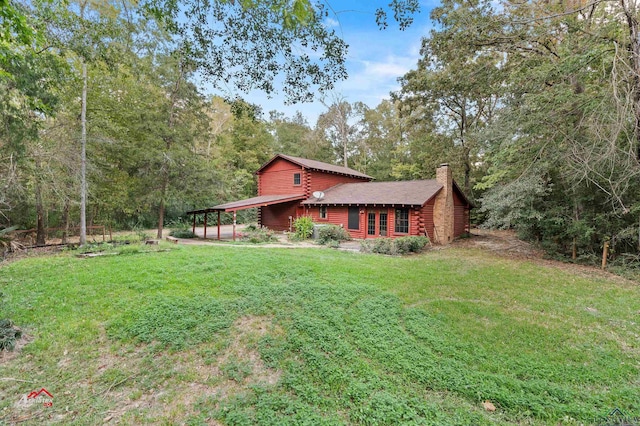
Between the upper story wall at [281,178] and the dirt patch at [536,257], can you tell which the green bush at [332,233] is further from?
the dirt patch at [536,257]

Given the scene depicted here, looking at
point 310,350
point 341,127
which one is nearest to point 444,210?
point 310,350

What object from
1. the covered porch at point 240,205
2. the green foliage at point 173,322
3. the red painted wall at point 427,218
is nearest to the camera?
the green foliage at point 173,322

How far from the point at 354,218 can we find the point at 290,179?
5844 mm

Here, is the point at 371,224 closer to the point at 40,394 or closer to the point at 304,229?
the point at 304,229

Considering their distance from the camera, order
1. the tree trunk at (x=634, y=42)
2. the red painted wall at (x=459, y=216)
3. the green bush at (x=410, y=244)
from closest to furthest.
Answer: the tree trunk at (x=634, y=42), the green bush at (x=410, y=244), the red painted wall at (x=459, y=216)

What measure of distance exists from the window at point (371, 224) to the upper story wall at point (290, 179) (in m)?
4.86

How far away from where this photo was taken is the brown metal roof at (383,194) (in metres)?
13.6

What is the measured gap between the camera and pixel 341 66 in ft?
16.2

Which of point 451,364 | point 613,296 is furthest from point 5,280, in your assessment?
point 613,296

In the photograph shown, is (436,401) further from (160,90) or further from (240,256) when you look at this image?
(160,90)

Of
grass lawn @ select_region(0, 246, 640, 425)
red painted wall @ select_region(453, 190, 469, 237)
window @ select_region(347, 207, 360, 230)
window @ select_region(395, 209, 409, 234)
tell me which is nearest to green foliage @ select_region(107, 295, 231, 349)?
grass lawn @ select_region(0, 246, 640, 425)

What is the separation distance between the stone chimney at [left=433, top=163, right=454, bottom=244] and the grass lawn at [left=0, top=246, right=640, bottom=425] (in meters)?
7.34

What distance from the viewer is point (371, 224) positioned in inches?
593

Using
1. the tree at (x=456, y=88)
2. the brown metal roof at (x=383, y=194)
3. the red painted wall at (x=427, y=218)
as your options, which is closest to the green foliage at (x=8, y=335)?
the tree at (x=456, y=88)
